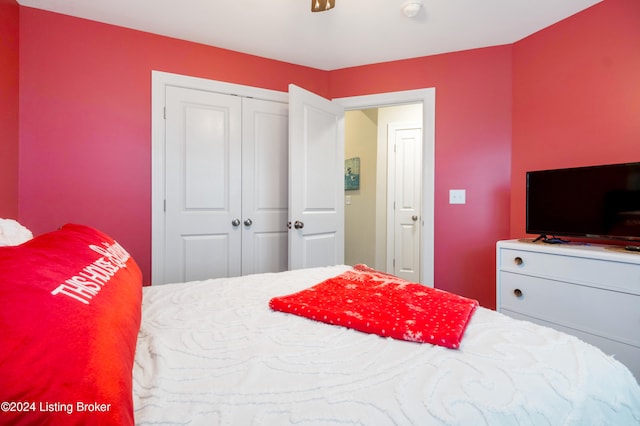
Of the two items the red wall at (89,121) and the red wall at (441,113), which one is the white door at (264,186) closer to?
the red wall at (441,113)

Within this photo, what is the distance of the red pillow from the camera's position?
39 cm

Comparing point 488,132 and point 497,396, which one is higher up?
point 488,132

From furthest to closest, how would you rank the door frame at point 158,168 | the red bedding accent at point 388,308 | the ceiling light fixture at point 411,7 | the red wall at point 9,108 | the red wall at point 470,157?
1. the red wall at point 470,157
2. the door frame at point 158,168
3. the ceiling light fixture at point 411,7
4. the red wall at point 9,108
5. the red bedding accent at point 388,308

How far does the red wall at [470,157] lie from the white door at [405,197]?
1258 millimetres

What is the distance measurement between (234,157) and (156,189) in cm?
67

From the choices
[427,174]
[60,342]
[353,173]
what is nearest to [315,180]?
[427,174]

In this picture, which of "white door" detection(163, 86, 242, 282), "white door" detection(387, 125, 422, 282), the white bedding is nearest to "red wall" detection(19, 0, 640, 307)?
"white door" detection(163, 86, 242, 282)

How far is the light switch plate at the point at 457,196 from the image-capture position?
2.68 metres

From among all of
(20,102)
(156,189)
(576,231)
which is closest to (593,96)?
(576,231)

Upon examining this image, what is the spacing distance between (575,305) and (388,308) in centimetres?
143

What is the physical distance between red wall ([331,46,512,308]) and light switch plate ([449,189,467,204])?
3cm

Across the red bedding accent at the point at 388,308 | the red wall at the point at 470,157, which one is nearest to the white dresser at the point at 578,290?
the red wall at the point at 470,157

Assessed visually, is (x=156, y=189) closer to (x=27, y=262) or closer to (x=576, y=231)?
(x=27, y=262)

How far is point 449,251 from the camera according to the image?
2.75m
